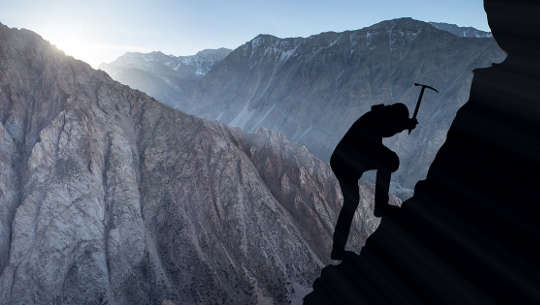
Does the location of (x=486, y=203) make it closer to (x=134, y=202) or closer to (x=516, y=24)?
(x=516, y=24)

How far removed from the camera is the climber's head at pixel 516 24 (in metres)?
2.05

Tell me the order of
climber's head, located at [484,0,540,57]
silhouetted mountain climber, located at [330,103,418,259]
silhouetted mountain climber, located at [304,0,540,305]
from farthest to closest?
silhouetted mountain climber, located at [330,103,418,259]
climber's head, located at [484,0,540,57]
silhouetted mountain climber, located at [304,0,540,305]

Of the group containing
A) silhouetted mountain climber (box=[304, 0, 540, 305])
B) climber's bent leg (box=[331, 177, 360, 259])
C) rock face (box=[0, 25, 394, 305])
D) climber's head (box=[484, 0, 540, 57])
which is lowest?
rock face (box=[0, 25, 394, 305])

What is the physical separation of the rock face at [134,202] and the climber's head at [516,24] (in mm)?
24851

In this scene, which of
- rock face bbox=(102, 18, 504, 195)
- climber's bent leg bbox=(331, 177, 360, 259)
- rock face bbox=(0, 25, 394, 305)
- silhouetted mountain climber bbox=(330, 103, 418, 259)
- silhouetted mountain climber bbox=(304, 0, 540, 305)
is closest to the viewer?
silhouetted mountain climber bbox=(304, 0, 540, 305)

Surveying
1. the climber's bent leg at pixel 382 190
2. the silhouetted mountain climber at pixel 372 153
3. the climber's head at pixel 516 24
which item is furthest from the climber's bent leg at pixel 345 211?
the climber's head at pixel 516 24

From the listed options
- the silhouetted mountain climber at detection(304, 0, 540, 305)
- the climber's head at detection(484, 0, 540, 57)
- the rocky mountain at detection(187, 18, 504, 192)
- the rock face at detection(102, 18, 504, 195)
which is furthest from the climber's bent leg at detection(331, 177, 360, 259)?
the rocky mountain at detection(187, 18, 504, 192)

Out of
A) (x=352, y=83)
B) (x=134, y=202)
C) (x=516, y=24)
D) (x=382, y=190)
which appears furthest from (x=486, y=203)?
(x=352, y=83)

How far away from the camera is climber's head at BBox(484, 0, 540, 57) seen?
6.71 ft

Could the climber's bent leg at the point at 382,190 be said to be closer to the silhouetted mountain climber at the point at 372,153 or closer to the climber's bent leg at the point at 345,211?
the silhouetted mountain climber at the point at 372,153

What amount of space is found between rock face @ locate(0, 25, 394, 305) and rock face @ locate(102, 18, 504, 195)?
49.5 meters

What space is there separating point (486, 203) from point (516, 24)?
43.3 inches

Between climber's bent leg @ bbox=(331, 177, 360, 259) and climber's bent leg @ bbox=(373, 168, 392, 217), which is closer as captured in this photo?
climber's bent leg @ bbox=(373, 168, 392, 217)

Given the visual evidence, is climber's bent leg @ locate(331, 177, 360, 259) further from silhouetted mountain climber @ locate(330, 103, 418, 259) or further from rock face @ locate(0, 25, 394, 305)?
rock face @ locate(0, 25, 394, 305)
